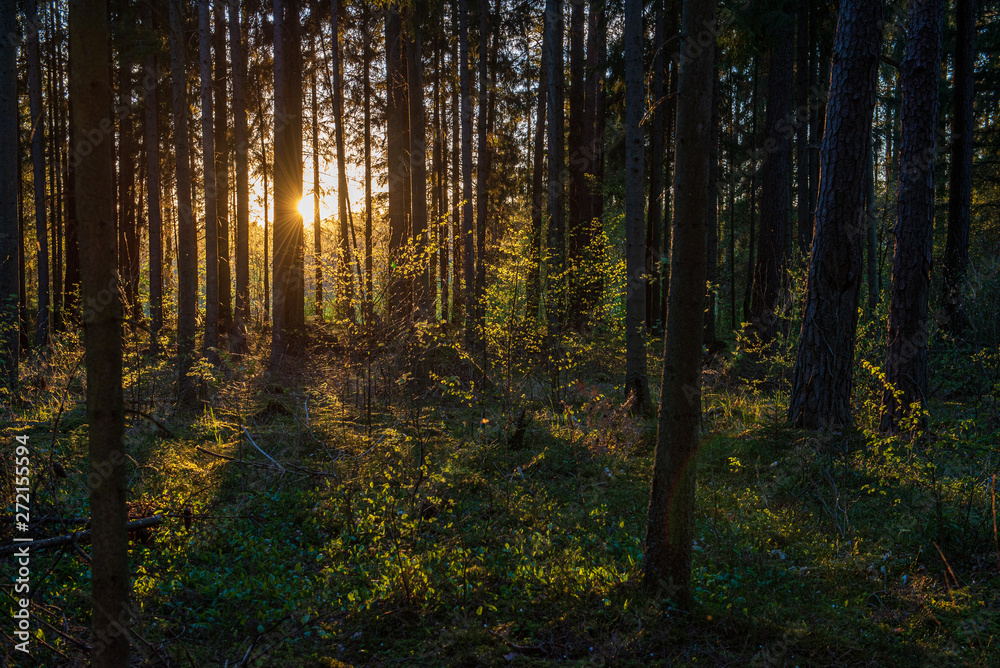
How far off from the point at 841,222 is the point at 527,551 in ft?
15.9

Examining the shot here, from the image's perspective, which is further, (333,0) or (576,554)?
(333,0)

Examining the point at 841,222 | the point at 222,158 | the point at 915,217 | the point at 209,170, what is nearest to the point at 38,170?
the point at 222,158

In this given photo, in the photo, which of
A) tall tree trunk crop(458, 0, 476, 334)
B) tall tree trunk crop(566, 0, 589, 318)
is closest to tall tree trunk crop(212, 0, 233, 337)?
tall tree trunk crop(458, 0, 476, 334)

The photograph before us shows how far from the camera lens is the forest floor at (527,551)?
3.04m

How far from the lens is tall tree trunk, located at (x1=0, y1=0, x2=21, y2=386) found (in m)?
7.17

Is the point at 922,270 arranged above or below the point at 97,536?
above

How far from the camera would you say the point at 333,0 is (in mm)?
13125

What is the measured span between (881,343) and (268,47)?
17.6 metres

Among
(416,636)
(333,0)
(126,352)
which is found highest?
→ (333,0)

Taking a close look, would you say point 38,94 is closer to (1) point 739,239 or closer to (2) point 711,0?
(2) point 711,0

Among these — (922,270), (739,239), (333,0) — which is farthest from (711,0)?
(739,239)

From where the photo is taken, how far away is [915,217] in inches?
242

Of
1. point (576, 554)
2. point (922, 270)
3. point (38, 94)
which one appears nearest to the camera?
point (576, 554)

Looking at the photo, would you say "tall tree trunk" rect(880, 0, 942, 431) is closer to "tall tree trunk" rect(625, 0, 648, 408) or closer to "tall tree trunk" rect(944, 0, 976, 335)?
"tall tree trunk" rect(625, 0, 648, 408)
